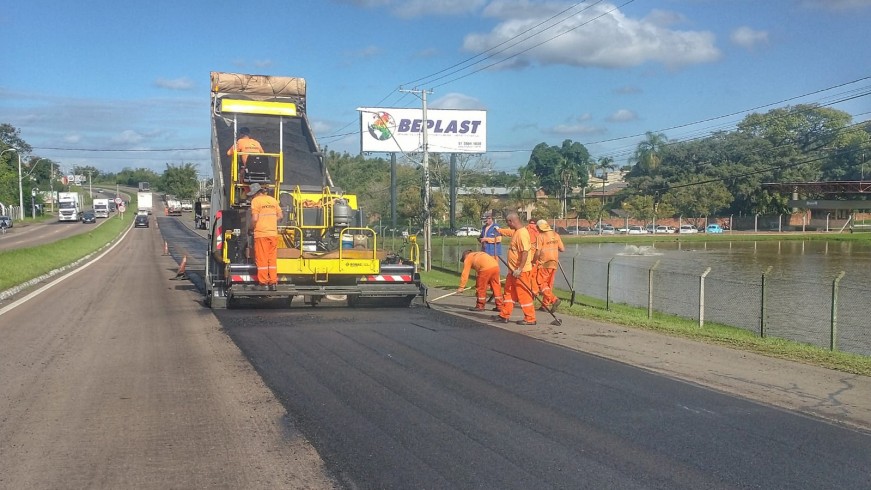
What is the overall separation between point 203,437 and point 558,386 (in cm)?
369

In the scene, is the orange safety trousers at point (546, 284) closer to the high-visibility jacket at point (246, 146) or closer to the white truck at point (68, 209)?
the high-visibility jacket at point (246, 146)

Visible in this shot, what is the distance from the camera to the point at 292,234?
1515 cm

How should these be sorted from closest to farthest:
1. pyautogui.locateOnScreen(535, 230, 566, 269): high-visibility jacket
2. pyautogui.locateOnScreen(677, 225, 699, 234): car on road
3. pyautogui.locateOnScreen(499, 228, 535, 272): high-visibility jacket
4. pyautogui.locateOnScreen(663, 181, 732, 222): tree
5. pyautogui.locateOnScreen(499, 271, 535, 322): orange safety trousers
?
pyautogui.locateOnScreen(499, 271, 535, 322): orange safety trousers < pyautogui.locateOnScreen(499, 228, 535, 272): high-visibility jacket < pyautogui.locateOnScreen(535, 230, 566, 269): high-visibility jacket < pyautogui.locateOnScreen(677, 225, 699, 234): car on road < pyautogui.locateOnScreen(663, 181, 732, 222): tree

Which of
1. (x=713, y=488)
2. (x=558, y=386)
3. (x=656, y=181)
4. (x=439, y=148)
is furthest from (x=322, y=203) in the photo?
(x=656, y=181)

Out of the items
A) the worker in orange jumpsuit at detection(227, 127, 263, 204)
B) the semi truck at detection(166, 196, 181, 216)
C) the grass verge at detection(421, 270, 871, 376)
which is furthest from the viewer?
the semi truck at detection(166, 196, 181, 216)

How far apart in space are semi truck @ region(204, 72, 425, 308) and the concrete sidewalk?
2347 mm

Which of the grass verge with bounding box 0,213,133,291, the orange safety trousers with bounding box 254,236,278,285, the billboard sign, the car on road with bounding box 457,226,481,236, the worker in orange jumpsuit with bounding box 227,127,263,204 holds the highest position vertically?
the billboard sign

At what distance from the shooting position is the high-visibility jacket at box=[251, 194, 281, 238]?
13.7 metres

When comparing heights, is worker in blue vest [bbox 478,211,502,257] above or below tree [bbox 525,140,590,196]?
below

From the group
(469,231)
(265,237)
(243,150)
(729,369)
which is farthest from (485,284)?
(469,231)

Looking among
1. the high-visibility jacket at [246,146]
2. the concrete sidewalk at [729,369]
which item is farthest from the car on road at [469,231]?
the concrete sidewalk at [729,369]

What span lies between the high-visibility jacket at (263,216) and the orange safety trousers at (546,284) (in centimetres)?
518

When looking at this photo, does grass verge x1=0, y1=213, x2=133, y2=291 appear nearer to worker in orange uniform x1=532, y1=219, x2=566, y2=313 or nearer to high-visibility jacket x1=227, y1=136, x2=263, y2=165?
high-visibility jacket x1=227, y1=136, x2=263, y2=165

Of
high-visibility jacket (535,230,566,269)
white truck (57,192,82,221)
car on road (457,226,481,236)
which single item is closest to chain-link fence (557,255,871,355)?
high-visibility jacket (535,230,566,269)
